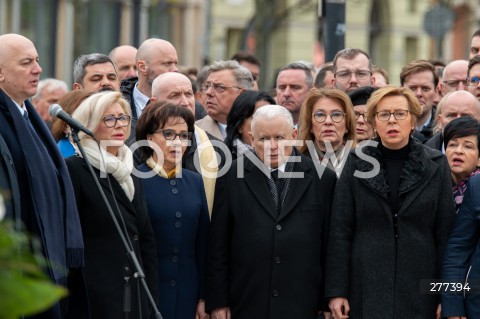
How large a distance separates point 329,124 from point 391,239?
4.25 ft

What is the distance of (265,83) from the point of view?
34.8 metres

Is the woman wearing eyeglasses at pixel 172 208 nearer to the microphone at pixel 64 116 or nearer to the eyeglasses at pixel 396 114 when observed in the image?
the microphone at pixel 64 116

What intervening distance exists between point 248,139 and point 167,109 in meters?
1.39

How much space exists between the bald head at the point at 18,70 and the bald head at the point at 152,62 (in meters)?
3.03

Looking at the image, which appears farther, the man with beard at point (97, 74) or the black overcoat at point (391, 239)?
the man with beard at point (97, 74)

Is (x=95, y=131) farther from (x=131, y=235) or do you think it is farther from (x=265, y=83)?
(x=265, y=83)

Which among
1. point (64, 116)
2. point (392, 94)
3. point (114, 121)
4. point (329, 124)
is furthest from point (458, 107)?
point (64, 116)

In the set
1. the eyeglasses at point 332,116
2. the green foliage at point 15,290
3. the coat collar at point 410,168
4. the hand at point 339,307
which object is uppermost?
the eyeglasses at point 332,116

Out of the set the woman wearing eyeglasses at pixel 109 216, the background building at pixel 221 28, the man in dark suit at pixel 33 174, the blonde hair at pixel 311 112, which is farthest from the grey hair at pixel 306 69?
the background building at pixel 221 28

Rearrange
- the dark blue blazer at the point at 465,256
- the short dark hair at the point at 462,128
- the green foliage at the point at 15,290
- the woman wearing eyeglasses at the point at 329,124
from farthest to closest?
the woman wearing eyeglasses at the point at 329,124 → the short dark hair at the point at 462,128 → the dark blue blazer at the point at 465,256 → the green foliage at the point at 15,290

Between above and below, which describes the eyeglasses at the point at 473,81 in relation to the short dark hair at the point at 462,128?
above

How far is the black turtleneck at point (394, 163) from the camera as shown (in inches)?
310

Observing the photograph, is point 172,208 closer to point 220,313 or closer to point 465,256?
point 220,313

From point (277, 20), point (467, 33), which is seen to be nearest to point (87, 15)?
point (277, 20)
